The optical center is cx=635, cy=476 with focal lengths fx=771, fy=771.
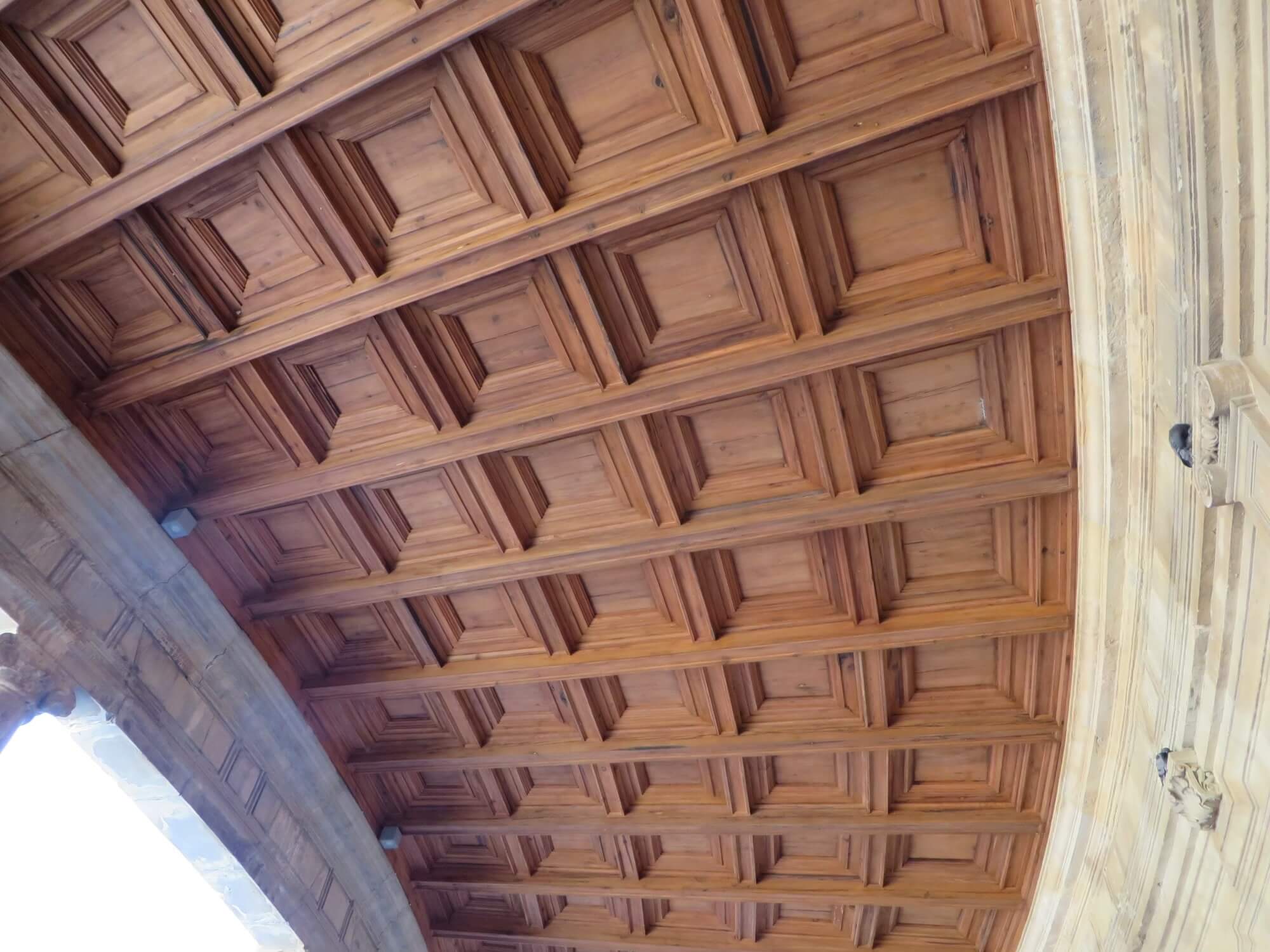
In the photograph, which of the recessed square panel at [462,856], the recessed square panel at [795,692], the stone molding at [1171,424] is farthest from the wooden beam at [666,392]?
the recessed square panel at [462,856]

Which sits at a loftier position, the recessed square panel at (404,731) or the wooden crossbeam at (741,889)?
the recessed square panel at (404,731)

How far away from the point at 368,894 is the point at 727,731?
10.9 feet

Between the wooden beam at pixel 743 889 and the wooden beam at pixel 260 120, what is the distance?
472cm

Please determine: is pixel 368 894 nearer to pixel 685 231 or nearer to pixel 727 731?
pixel 727 731

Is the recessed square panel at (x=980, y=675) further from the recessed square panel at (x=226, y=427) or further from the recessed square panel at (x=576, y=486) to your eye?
the recessed square panel at (x=226, y=427)

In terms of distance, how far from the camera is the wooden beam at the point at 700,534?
3648mm

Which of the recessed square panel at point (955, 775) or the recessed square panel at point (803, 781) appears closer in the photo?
the recessed square panel at point (955, 775)

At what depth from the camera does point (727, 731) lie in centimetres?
484

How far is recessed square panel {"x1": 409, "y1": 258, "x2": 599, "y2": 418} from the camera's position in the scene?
372cm

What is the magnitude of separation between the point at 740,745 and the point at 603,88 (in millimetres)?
3735

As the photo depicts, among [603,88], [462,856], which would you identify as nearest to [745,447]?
[603,88]

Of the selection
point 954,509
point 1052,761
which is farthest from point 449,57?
point 1052,761

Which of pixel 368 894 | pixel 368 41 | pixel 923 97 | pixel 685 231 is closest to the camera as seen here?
pixel 923 97

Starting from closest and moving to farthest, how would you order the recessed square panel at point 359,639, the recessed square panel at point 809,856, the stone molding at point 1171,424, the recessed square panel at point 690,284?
1. the stone molding at point 1171,424
2. the recessed square panel at point 690,284
3. the recessed square panel at point 359,639
4. the recessed square panel at point 809,856
